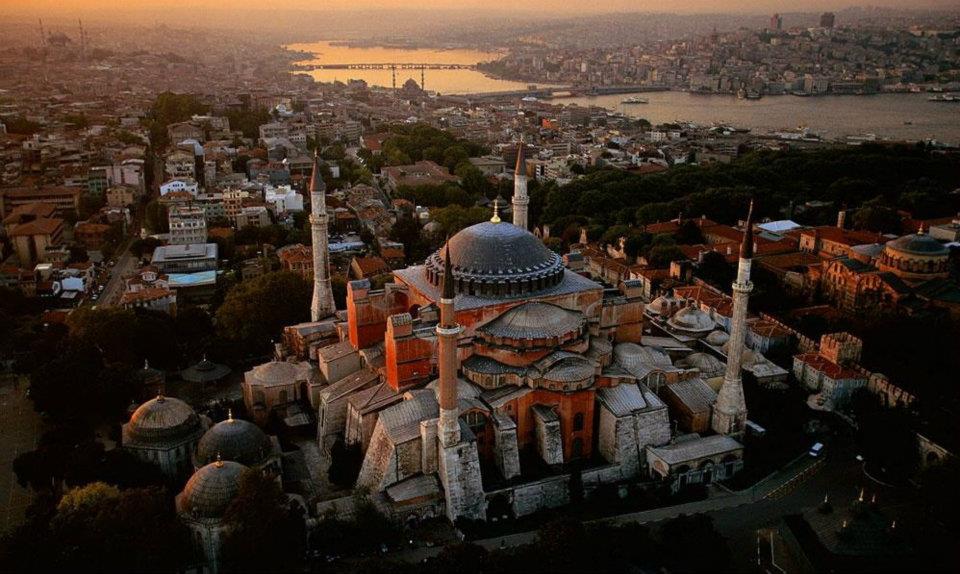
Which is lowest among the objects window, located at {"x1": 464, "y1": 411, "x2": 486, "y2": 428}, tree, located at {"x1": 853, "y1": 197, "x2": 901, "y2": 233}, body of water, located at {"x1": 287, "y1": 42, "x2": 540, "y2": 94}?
window, located at {"x1": 464, "y1": 411, "x2": 486, "y2": 428}

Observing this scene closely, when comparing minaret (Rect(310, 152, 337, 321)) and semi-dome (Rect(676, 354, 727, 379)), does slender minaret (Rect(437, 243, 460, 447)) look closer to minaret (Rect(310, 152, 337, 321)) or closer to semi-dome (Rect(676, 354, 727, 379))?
semi-dome (Rect(676, 354, 727, 379))

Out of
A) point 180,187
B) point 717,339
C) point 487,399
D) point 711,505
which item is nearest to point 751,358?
point 717,339

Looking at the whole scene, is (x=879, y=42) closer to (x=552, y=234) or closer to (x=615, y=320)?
(x=552, y=234)

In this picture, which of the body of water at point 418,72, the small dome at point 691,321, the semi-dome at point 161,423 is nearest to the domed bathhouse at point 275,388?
the semi-dome at point 161,423

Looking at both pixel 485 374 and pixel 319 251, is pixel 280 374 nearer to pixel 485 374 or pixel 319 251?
pixel 319 251

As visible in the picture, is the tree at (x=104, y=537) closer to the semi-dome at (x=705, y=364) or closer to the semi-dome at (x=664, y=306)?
the semi-dome at (x=705, y=364)

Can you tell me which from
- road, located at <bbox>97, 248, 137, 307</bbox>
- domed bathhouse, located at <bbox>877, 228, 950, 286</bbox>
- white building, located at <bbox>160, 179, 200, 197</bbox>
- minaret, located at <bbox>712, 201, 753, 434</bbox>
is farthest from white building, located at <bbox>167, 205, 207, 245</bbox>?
domed bathhouse, located at <bbox>877, 228, 950, 286</bbox>
